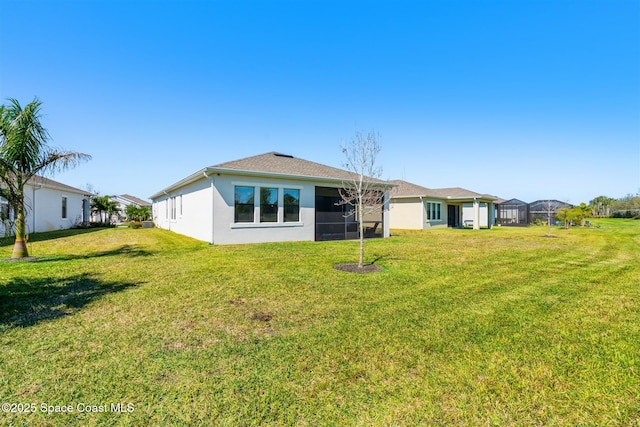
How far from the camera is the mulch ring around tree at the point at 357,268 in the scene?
7695mm

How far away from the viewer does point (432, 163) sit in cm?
2211

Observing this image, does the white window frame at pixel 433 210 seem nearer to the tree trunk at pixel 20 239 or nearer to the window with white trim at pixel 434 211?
Result: the window with white trim at pixel 434 211

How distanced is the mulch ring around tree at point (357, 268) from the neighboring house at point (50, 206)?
17.2 m

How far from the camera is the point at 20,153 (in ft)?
29.3

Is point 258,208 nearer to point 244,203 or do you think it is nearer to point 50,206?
point 244,203

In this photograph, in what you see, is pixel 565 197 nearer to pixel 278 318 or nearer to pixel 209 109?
pixel 209 109

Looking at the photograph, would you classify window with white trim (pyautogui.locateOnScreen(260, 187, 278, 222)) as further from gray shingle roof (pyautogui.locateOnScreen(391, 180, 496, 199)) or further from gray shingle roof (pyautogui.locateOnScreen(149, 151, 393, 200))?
gray shingle roof (pyautogui.locateOnScreen(391, 180, 496, 199))

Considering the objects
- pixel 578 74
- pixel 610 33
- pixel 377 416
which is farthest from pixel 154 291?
pixel 578 74

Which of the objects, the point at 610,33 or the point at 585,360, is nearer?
the point at 585,360

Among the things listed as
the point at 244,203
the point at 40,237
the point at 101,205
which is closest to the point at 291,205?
the point at 244,203

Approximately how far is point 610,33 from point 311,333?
15.5m

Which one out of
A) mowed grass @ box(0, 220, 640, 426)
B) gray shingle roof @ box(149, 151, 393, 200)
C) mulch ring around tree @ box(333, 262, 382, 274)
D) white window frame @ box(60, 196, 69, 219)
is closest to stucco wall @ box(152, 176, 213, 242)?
gray shingle roof @ box(149, 151, 393, 200)

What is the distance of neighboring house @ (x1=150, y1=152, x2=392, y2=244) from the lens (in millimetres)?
12422

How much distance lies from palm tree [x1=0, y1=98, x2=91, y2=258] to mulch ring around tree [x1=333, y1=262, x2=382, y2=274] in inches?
392
